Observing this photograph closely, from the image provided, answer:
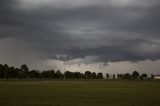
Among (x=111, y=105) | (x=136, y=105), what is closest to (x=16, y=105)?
(x=111, y=105)

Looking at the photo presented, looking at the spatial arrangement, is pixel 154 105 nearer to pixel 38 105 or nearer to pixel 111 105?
pixel 111 105

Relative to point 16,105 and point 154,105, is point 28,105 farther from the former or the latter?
point 154,105

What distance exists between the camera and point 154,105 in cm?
3422

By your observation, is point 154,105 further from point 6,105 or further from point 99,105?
point 6,105

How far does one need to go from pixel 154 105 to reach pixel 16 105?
44.2 feet

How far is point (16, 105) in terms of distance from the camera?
110 ft

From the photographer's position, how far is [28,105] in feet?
111

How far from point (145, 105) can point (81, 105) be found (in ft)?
20.8

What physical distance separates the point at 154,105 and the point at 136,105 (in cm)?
175

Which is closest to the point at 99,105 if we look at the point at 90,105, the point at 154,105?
the point at 90,105

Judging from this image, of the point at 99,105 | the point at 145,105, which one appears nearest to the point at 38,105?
the point at 99,105

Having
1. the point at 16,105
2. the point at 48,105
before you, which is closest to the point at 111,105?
the point at 48,105

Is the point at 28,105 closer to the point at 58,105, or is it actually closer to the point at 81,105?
the point at 58,105

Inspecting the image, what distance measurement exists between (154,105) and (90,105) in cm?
629
